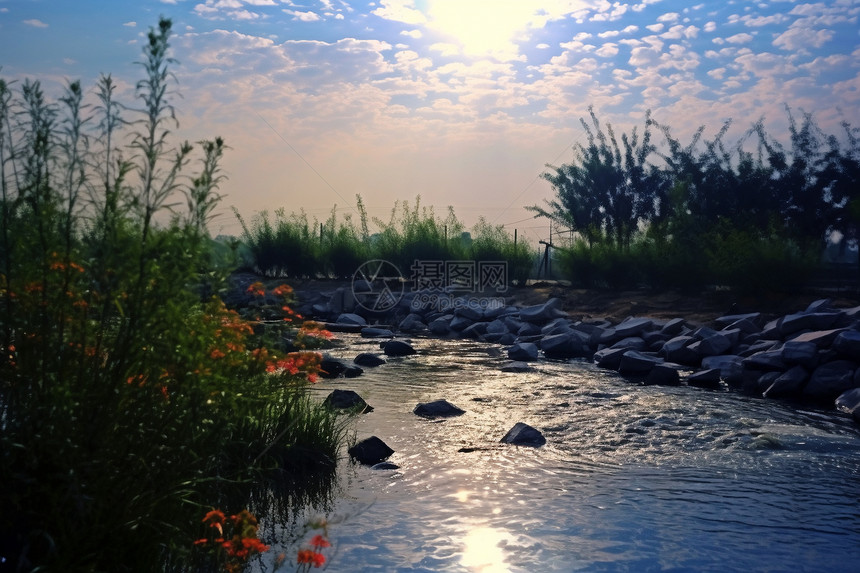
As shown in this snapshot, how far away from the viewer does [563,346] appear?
38.8ft

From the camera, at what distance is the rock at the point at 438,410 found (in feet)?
23.3

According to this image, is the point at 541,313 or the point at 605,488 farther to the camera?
the point at 541,313

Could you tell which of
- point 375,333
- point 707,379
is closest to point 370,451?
point 707,379

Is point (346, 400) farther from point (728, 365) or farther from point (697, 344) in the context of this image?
point (697, 344)

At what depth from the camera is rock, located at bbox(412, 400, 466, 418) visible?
279 inches

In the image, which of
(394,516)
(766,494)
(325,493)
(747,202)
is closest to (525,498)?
(394,516)

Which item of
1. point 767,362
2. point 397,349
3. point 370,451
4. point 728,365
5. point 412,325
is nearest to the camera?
point 370,451

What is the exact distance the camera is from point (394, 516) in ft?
14.2

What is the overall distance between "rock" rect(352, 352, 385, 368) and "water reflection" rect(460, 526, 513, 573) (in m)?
6.25

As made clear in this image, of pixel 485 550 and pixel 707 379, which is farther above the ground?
pixel 707 379

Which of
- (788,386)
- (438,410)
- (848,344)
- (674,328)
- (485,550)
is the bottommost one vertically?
(485,550)

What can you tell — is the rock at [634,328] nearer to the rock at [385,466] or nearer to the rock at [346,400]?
the rock at [346,400]

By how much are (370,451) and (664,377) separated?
4.89m

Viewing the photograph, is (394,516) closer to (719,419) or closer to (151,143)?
(151,143)
